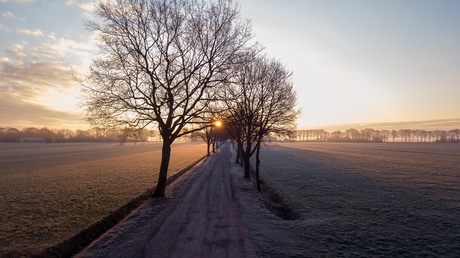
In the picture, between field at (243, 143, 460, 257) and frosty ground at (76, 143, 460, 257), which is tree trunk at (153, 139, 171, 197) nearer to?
frosty ground at (76, 143, 460, 257)

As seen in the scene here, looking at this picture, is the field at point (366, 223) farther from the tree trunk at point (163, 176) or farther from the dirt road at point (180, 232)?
the tree trunk at point (163, 176)

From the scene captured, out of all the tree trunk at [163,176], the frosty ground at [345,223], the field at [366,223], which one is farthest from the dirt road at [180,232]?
the tree trunk at [163,176]

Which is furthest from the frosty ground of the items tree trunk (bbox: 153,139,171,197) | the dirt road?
tree trunk (bbox: 153,139,171,197)

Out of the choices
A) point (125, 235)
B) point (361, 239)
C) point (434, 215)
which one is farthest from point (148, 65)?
point (434, 215)

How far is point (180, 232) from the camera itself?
11.9 m

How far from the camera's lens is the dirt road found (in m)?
9.86

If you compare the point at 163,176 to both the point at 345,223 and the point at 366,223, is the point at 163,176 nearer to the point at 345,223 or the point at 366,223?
the point at 345,223

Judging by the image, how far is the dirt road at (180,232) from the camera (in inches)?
388

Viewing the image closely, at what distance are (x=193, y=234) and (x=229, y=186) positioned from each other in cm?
1335

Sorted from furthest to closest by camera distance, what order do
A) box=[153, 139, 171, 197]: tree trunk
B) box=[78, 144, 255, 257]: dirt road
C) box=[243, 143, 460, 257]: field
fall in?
box=[153, 139, 171, 197]: tree trunk → box=[243, 143, 460, 257]: field → box=[78, 144, 255, 257]: dirt road

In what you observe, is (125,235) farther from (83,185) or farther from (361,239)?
(83,185)

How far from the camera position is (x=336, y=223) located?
Answer: 14.2 m

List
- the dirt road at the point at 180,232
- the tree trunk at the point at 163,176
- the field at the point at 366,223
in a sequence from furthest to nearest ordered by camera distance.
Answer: the tree trunk at the point at 163,176, the field at the point at 366,223, the dirt road at the point at 180,232

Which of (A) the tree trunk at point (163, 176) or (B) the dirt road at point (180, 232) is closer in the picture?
(B) the dirt road at point (180, 232)
